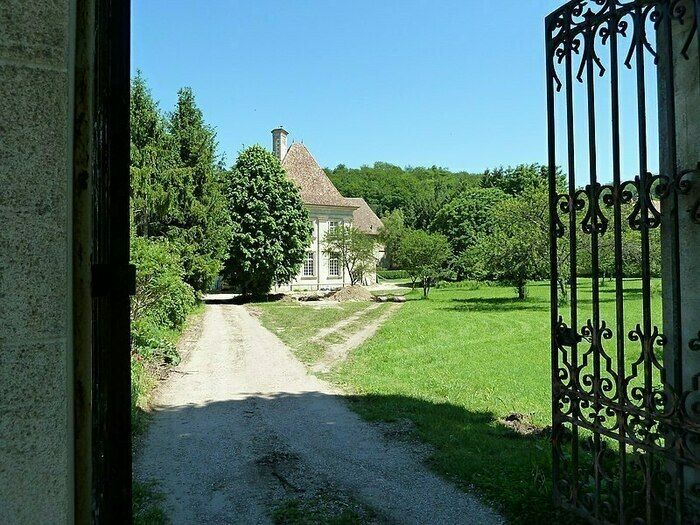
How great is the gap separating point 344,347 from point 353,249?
21054 mm

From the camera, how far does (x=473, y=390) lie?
30.8 ft

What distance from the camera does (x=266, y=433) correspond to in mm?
7203

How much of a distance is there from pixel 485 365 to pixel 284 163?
32.3 m

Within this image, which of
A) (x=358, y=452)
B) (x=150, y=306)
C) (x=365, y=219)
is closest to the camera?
(x=358, y=452)

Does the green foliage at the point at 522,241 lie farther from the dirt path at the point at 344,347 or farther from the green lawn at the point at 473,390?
the dirt path at the point at 344,347

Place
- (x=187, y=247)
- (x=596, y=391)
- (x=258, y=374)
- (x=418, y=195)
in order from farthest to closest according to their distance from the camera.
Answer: (x=418, y=195), (x=187, y=247), (x=258, y=374), (x=596, y=391)

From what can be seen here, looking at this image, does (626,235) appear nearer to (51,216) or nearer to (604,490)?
(604,490)

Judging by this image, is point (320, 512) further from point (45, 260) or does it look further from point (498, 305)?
point (498, 305)

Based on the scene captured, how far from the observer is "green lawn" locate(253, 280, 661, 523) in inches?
212

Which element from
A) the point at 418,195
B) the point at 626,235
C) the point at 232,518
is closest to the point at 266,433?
the point at 232,518

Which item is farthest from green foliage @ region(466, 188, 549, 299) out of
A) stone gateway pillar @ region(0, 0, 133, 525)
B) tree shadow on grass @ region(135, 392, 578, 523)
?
stone gateway pillar @ region(0, 0, 133, 525)

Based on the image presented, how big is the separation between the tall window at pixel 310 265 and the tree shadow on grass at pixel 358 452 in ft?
111

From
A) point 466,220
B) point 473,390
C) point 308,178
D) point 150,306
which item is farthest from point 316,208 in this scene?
point 473,390

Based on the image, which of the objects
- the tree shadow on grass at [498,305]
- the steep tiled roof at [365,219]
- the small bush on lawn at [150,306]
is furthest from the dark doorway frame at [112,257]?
the steep tiled roof at [365,219]
